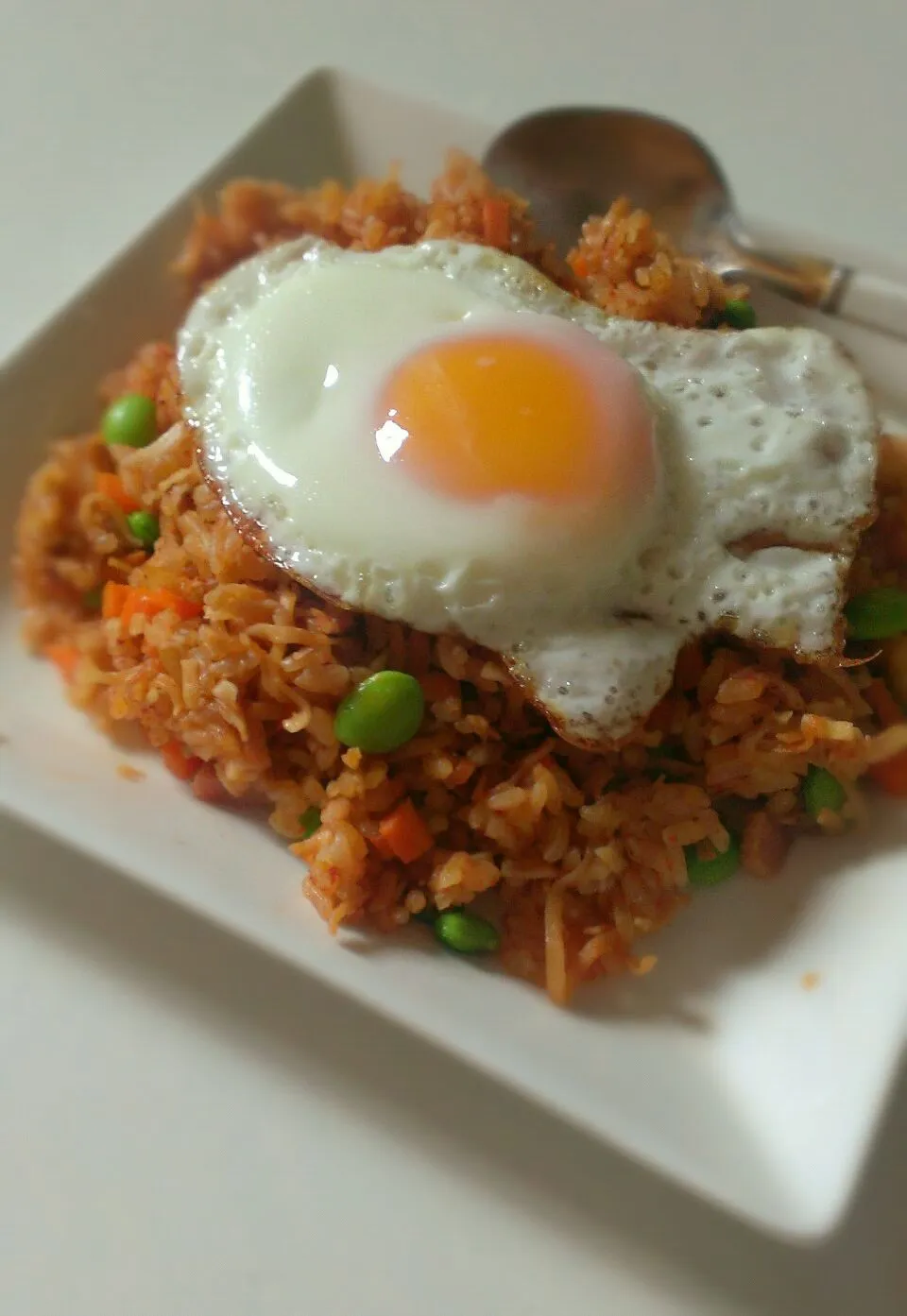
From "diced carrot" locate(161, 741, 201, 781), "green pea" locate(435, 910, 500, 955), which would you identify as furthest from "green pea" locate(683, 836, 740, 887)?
"diced carrot" locate(161, 741, 201, 781)

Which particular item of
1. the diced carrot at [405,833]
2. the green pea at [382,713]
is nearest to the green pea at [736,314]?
the green pea at [382,713]

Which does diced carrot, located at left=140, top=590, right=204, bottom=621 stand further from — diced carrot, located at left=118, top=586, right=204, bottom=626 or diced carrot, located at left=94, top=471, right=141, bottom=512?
diced carrot, located at left=94, top=471, right=141, bottom=512

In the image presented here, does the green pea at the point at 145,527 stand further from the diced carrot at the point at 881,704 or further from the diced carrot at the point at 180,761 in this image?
the diced carrot at the point at 881,704

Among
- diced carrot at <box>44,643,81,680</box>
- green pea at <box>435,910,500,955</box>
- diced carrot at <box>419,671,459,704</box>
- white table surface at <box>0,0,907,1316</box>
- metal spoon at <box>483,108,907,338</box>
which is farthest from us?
metal spoon at <box>483,108,907,338</box>

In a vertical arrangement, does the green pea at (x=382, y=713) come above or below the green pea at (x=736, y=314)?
below

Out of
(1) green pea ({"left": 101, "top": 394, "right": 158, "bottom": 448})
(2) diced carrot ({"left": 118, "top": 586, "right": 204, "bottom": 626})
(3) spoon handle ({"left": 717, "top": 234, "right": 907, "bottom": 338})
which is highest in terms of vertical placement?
(3) spoon handle ({"left": 717, "top": 234, "right": 907, "bottom": 338})

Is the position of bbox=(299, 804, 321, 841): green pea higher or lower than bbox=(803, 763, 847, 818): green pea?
lower

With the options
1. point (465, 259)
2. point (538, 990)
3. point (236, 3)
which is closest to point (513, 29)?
point (236, 3)
